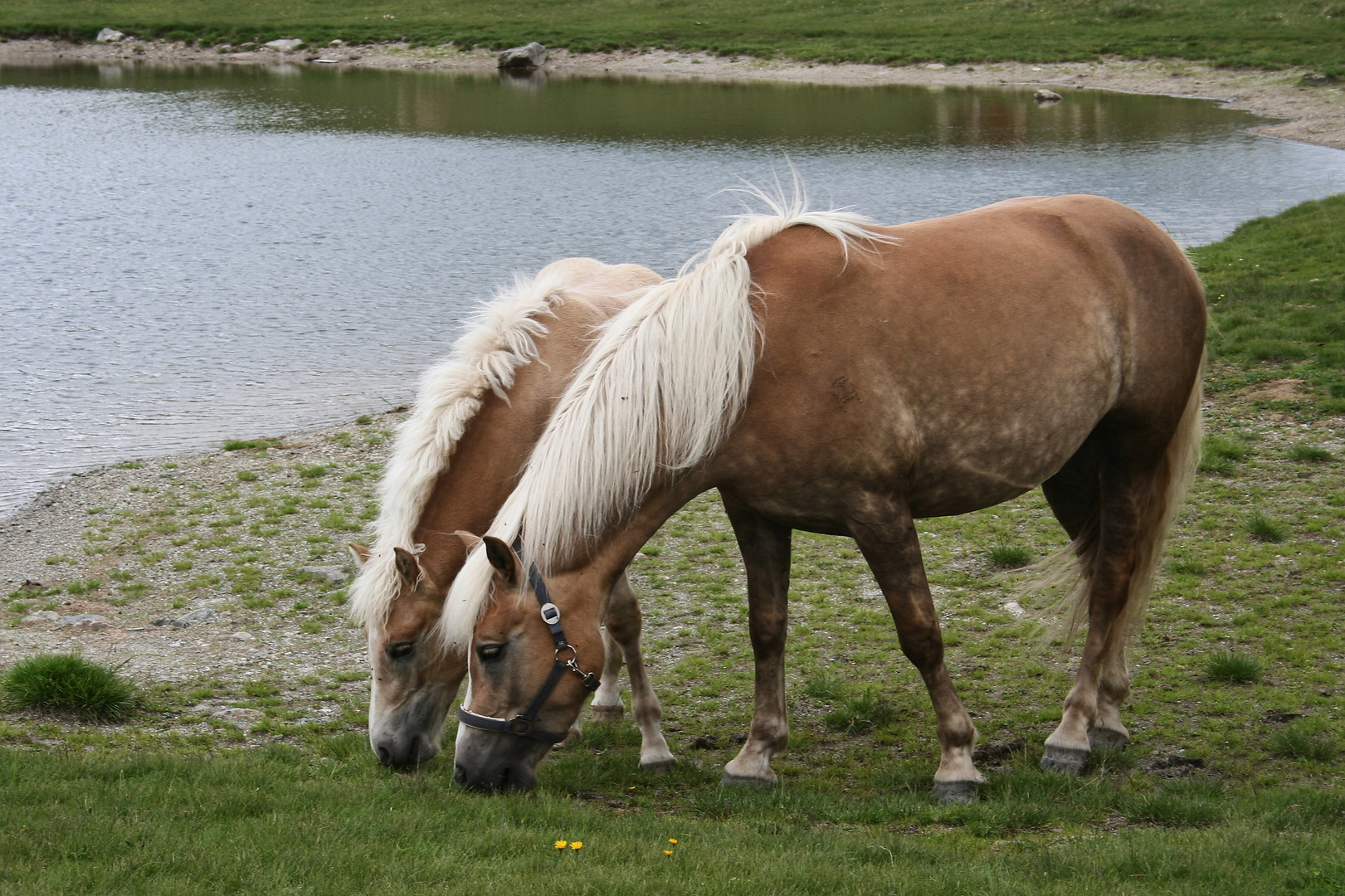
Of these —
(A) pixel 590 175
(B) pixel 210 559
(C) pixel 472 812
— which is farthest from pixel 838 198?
(C) pixel 472 812

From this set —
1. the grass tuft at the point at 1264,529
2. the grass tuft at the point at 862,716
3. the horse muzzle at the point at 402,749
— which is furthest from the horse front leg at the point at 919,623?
the grass tuft at the point at 1264,529

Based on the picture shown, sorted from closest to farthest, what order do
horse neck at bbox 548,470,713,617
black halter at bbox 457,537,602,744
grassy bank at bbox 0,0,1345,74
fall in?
black halter at bbox 457,537,602,744 → horse neck at bbox 548,470,713,617 → grassy bank at bbox 0,0,1345,74

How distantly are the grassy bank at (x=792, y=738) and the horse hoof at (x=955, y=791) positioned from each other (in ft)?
0.21

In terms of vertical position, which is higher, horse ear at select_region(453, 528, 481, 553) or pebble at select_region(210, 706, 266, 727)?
horse ear at select_region(453, 528, 481, 553)

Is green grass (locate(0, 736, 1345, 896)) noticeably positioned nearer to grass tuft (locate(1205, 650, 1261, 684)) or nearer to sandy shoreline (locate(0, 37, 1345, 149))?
grass tuft (locate(1205, 650, 1261, 684))

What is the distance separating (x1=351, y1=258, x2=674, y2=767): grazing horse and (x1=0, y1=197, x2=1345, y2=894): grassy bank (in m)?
0.34

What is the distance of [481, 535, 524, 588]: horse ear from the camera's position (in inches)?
153

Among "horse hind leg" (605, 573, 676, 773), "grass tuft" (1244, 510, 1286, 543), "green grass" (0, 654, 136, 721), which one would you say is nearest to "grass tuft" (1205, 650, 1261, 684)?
"grass tuft" (1244, 510, 1286, 543)

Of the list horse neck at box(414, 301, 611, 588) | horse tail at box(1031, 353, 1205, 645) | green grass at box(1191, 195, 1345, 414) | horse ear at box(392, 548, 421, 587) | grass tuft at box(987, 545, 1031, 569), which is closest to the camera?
horse ear at box(392, 548, 421, 587)

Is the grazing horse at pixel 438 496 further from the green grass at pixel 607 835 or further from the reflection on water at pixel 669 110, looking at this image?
the reflection on water at pixel 669 110

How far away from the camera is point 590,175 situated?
26.1 metres

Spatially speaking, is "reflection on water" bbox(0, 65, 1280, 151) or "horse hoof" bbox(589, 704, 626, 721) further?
"reflection on water" bbox(0, 65, 1280, 151)

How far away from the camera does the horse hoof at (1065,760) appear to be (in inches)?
201

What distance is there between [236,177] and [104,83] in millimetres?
21784
